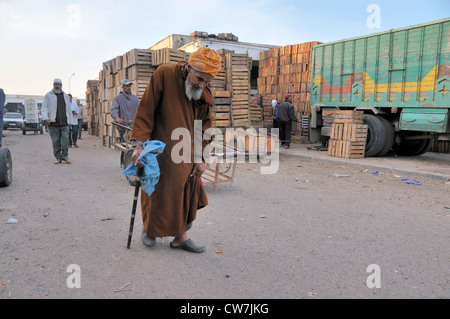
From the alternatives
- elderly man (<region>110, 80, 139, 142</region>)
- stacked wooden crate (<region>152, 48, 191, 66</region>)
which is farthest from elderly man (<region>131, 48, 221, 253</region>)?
stacked wooden crate (<region>152, 48, 191, 66</region>)

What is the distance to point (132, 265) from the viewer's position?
3357 millimetres

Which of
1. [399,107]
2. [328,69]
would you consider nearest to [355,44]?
[328,69]

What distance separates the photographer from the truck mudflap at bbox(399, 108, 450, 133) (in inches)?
380

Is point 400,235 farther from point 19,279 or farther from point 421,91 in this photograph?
point 421,91

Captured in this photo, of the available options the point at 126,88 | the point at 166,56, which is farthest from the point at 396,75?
the point at 126,88

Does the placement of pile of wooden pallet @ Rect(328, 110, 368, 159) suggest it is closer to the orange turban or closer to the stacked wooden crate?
the stacked wooden crate

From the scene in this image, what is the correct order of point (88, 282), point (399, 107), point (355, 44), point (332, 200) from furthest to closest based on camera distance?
point (355, 44) < point (399, 107) < point (332, 200) < point (88, 282)

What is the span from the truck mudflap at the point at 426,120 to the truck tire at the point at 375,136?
1.92 feet

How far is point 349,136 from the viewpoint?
1120cm

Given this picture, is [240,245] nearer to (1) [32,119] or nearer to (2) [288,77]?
(2) [288,77]

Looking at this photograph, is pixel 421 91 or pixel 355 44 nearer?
pixel 421 91

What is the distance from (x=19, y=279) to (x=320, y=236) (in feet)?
9.70

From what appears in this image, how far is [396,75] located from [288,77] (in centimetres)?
762

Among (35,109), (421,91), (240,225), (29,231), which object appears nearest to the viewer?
(29,231)
